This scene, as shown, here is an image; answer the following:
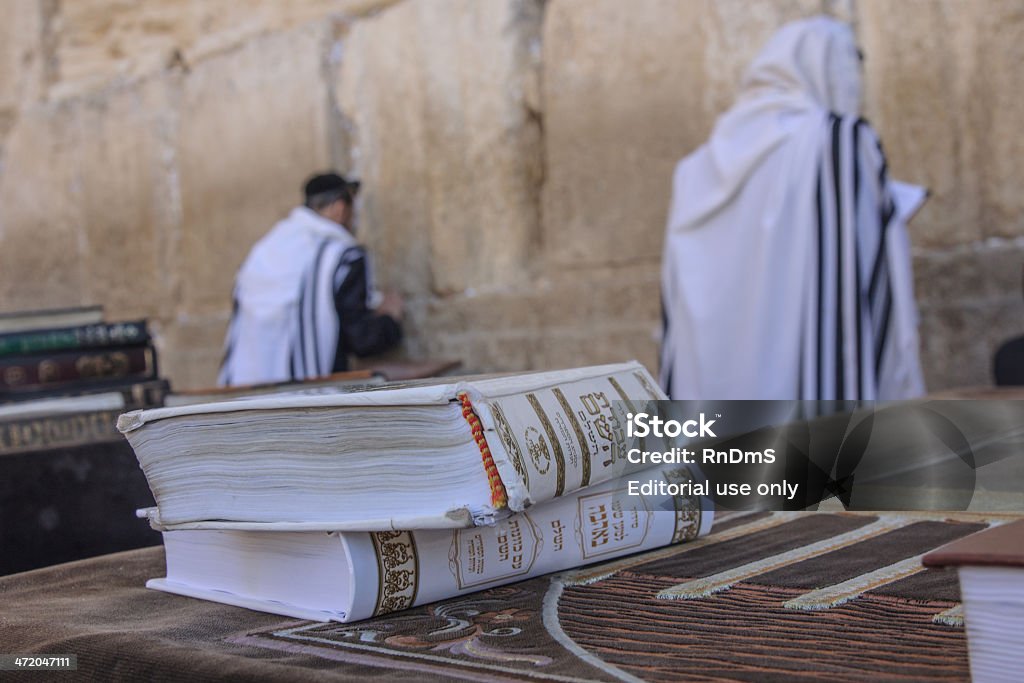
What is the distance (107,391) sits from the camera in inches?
78.7

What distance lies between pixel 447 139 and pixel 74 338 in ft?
10.6

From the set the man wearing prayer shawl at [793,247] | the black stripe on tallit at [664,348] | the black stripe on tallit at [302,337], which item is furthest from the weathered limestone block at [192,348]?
the man wearing prayer shawl at [793,247]

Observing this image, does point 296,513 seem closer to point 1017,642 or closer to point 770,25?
point 1017,642

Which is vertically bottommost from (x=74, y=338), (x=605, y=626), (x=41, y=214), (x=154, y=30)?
(x=605, y=626)

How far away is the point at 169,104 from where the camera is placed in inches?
251

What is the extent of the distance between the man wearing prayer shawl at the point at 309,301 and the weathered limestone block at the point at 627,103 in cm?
82

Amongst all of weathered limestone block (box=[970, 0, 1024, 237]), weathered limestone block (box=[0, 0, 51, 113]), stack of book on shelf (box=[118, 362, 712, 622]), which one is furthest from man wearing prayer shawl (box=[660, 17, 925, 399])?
weathered limestone block (box=[0, 0, 51, 113])

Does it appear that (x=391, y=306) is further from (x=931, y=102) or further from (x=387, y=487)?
(x=387, y=487)

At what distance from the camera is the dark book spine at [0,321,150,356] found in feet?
6.90

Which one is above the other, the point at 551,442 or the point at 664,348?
the point at 551,442

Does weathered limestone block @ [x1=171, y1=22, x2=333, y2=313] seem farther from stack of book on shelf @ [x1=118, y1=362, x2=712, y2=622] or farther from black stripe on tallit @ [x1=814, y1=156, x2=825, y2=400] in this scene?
stack of book on shelf @ [x1=118, y1=362, x2=712, y2=622]

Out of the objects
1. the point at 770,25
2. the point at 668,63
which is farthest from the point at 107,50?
the point at 770,25

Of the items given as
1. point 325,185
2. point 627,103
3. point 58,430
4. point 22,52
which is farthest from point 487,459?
point 22,52

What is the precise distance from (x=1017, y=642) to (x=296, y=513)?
590mm
